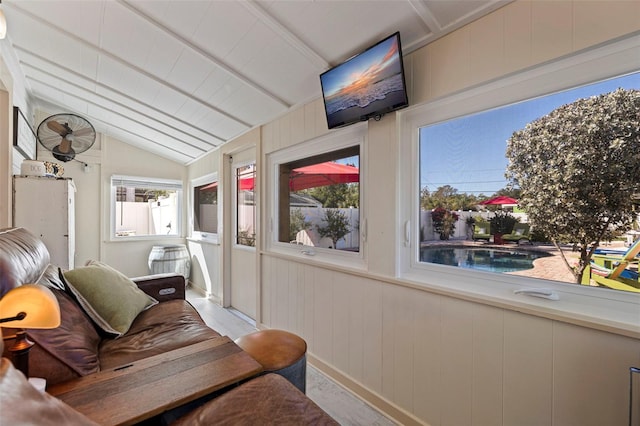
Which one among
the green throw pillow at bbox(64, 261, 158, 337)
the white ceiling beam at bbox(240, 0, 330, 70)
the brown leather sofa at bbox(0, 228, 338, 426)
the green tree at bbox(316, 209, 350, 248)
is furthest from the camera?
the green tree at bbox(316, 209, 350, 248)

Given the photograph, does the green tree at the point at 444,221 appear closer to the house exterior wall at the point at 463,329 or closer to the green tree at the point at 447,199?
the green tree at the point at 447,199

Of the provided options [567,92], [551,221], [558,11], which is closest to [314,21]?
[558,11]

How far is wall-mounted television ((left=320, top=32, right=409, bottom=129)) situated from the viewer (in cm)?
152

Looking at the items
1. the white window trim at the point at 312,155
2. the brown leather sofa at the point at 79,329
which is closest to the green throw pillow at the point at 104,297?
the brown leather sofa at the point at 79,329

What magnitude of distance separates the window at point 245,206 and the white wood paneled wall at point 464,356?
1.39 m

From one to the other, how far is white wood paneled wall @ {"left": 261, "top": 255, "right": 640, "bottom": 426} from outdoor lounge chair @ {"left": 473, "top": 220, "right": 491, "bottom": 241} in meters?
0.34

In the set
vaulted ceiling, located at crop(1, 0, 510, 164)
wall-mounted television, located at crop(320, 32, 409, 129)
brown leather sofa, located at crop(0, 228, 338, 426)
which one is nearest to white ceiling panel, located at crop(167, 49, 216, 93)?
vaulted ceiling, located at crop(1, 0, 510, 164)

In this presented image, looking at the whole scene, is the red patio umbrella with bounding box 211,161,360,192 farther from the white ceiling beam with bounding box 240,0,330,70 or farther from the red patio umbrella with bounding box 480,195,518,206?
the red patio umbrella with bounding box 480,195,518,206

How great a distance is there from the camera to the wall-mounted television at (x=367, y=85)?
1.52m

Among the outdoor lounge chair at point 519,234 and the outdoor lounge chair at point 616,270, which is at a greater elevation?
the outdoor lounge chair at point 519,234

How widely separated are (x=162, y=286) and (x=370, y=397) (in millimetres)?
1777

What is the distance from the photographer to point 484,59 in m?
1.34

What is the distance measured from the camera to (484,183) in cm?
146

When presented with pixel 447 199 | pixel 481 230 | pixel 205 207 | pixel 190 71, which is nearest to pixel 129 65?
pixel 190 71
